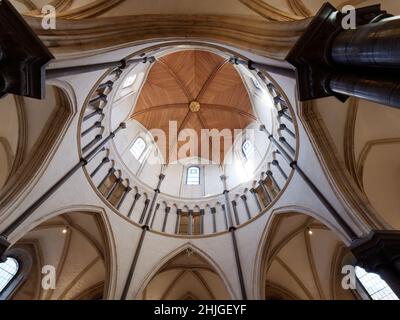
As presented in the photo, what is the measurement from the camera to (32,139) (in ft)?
28.5

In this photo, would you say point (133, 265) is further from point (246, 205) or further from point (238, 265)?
point (246, 205)

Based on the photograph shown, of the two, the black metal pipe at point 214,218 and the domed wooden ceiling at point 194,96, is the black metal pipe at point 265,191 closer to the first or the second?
the black metal pipe at point 214,218

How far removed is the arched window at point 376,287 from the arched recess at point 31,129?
10.5 meters

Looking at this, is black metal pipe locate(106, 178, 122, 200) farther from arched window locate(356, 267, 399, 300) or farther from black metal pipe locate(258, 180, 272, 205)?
arched window locate(356, 267, 399, 300)

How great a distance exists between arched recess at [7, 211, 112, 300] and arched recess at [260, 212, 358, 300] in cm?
602

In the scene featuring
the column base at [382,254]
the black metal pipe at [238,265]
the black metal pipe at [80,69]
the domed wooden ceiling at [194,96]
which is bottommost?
the column base at [382,254]

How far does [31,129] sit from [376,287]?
11.5 metres

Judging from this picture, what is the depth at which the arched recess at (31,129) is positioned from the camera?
830 cm

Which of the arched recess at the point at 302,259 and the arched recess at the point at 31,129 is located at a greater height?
the arched recess at the point at 31,129

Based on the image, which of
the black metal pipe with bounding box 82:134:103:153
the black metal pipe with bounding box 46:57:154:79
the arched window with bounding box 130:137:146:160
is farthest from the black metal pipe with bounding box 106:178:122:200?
the black metal pipe with bounding box 46:57:154:79

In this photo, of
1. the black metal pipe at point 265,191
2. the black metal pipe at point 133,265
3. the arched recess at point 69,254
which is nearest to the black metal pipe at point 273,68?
the black metal pipe at point 265,191
